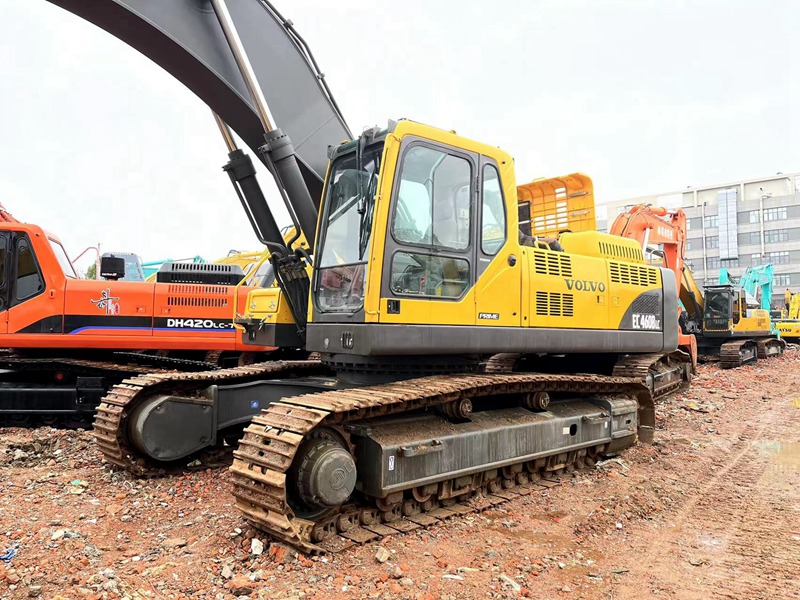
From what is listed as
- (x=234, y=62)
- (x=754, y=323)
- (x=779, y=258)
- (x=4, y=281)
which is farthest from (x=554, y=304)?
(x=779, y=258)

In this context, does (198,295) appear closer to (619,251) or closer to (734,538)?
(619,251)

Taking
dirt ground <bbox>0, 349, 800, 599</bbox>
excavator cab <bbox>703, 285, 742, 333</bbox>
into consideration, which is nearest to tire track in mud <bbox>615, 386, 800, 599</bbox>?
dirt ground <bbox>0, 349, 800, 599</bbox>

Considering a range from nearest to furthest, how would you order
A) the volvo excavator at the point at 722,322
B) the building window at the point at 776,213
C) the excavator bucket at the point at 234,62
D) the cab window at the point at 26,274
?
the excavator bucket at the point at 234,62, the cab window at the point at 26,274, the volvo excavator at the point at 722,322, the building window at the point at 776,213

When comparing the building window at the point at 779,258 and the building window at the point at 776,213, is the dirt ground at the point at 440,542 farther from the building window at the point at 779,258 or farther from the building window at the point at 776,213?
the building window at the point at 776,213

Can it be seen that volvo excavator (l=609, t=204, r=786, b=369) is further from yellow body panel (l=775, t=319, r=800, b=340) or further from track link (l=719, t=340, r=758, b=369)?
yellow body panel (l=775, t=319, r=800, b=340)

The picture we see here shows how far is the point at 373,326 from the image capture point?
460 cm

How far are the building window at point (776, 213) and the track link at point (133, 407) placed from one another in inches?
2877

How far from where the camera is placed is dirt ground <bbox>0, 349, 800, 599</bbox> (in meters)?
3.66

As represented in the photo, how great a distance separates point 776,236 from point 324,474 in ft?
244

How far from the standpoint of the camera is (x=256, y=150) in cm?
601

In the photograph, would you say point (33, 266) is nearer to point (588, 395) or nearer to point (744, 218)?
point (588, 395)

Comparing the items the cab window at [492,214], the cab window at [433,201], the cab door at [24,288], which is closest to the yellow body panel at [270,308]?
the cab window at [433,201]

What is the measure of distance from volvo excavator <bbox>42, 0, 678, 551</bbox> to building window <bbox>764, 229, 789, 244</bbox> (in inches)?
2751

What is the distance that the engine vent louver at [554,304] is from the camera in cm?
575
